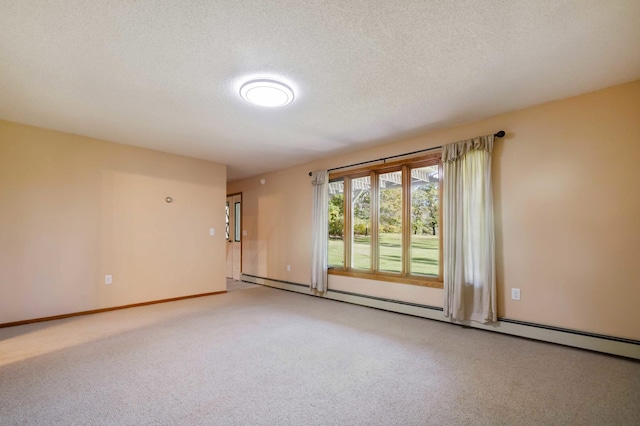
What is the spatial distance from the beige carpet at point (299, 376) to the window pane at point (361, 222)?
134cm

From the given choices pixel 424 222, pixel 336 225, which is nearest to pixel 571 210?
pixel 424 222

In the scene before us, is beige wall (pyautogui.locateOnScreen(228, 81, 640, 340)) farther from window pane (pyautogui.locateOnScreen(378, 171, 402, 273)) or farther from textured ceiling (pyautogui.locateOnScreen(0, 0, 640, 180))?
window pane (pyautogui.locateOnScreen(378, 171, 402, 273))

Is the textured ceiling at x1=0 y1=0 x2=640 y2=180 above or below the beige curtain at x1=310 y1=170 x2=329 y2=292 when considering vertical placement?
above

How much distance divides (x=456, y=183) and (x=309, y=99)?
6.81 feet

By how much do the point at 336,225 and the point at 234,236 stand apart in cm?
330

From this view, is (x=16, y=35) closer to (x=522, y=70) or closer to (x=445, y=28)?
(x=445, y=28)

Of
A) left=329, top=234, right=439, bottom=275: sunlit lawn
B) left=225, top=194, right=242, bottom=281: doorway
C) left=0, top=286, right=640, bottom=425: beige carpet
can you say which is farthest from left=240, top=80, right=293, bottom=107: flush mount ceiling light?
left=225, top=194, right=242, bottom=281: doorway

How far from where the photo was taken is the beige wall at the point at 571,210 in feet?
8.50

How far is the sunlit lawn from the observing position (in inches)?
156

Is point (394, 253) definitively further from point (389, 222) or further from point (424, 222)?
point (424, 222)

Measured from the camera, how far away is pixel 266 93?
2656 mm

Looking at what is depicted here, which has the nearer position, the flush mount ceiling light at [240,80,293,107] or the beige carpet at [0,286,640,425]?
the beige carpet at [0,286,640,425]

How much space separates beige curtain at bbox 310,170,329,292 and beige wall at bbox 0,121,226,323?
1853 millimetres

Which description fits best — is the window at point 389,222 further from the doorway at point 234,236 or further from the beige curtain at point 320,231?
the doorway at point 234,236
